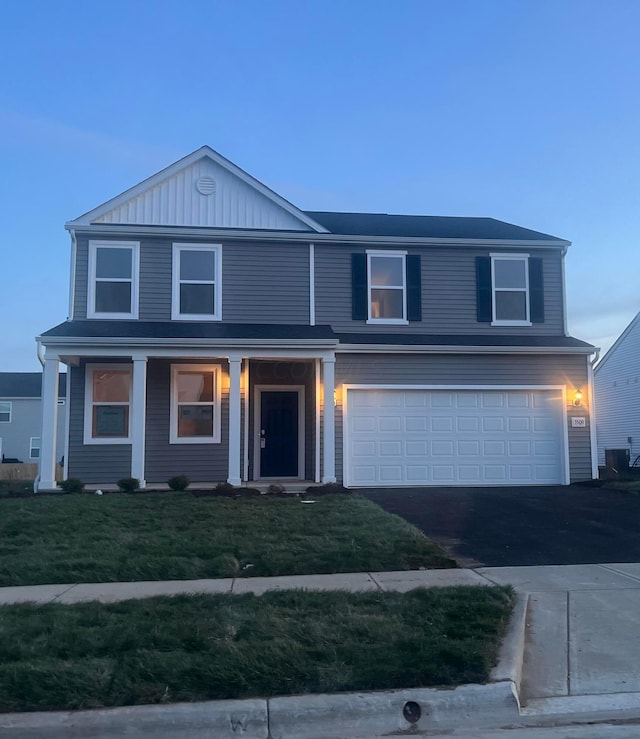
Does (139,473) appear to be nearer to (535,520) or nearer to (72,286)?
(72,286)

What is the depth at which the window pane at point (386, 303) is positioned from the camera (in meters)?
16.5

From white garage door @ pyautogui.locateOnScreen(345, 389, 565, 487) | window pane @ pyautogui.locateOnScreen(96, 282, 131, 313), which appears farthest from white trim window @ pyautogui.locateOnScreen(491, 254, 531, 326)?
window pane @ pyautogui.locateOnScreen(96, 282, 131, 313)

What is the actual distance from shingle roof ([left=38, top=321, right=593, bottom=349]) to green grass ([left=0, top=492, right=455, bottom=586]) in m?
3.74

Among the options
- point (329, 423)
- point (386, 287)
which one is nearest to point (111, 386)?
point (329, 423)

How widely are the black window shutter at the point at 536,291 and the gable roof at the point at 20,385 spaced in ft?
99.5

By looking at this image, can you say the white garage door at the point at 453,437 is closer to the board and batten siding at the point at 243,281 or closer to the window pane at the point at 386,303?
the window pane at the point at 386,303

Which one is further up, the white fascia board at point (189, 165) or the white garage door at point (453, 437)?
the white fascia board at point (189, 165)

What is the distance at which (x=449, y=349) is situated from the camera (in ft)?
51.4

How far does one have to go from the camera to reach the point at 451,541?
966cm

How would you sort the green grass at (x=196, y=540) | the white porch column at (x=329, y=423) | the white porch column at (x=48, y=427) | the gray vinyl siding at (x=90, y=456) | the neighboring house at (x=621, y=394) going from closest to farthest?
the green grass at (x=196, y=540), the white porch column at (x=48, y=427), the white porch column at (x=329, y=423), the gray vinyl siding at (x=90, y=456), the neighboring house at (x=621, y=394)

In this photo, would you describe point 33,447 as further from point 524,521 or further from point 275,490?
point 524,521

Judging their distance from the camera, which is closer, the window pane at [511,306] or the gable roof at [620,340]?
the window pane at [511,306]

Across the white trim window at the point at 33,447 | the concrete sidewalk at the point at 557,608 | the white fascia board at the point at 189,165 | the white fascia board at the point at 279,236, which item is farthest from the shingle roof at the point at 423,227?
the white trim window at the point at 33,447

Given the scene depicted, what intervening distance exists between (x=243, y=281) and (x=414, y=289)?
12.8ft
